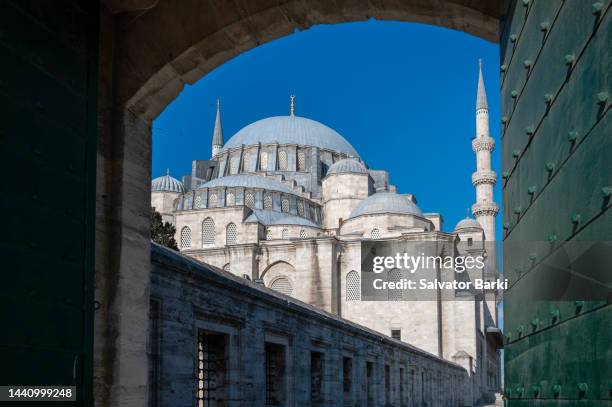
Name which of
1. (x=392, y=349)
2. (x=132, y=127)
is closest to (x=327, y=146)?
(x=392, y=349)

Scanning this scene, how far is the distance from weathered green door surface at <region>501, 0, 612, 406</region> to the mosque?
3615cm

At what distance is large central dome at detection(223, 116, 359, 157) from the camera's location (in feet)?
190

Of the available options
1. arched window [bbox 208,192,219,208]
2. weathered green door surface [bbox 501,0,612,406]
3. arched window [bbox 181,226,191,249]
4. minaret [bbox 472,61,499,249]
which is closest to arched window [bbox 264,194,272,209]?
arched window [bbox 208,192,219,208]

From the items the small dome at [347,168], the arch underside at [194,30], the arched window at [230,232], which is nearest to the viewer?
the arch underside at [194,30]

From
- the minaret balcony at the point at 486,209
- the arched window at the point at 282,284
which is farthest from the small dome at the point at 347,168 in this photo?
the arched window at the point at 282,284

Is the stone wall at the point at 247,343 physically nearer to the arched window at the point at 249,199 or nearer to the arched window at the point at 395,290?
the arched window at the point at 395,290

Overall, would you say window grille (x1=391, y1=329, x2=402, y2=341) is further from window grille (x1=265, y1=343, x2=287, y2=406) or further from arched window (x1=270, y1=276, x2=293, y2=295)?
window grille (x1=265, y1=343, x2=287, y2=406)

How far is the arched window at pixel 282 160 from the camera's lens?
56.1 m

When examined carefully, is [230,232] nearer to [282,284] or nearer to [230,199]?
[230,199]

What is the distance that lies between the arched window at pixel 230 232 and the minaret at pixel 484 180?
15.1 metres

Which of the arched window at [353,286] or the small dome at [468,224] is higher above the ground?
the small dome at [468,224]

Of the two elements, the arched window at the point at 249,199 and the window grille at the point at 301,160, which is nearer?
the arched window at the point at 249,199

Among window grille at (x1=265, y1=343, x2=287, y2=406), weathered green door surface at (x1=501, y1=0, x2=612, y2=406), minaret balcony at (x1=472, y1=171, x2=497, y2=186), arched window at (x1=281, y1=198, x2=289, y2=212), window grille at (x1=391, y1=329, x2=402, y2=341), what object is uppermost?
minaret balcony at (x1=472, y1=171, x2=497, y2=186)

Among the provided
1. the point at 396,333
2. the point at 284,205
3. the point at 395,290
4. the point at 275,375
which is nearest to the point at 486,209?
the point at 395,290
